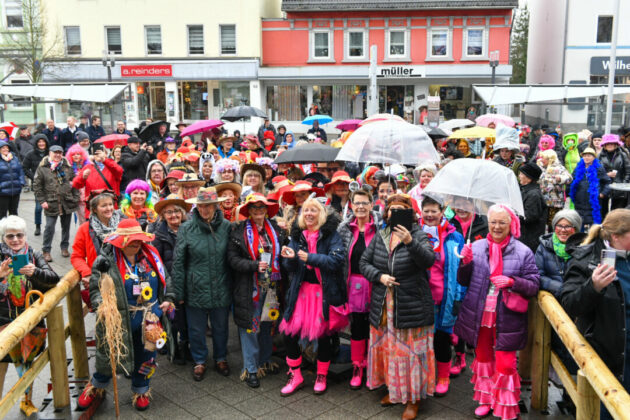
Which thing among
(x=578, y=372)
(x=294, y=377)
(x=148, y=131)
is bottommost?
(x=294, y=377)

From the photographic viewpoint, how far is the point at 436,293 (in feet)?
17.3

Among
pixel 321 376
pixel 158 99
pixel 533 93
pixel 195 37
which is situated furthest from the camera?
pixel 158 99

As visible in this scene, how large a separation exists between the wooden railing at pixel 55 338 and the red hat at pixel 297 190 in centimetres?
219

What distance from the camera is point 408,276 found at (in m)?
4.89

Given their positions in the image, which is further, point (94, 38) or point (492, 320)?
point (94, 38)

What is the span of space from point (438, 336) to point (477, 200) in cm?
131

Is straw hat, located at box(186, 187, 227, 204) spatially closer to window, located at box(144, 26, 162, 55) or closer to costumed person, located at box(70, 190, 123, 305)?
costumed person, located at box(70, 190, 123, 305)

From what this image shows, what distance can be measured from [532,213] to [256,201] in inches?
141

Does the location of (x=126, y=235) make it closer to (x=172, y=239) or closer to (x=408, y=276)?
(x=172, y=239)

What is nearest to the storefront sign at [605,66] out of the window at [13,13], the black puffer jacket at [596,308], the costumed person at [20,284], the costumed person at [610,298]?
the black puffer jacket at [596,308]

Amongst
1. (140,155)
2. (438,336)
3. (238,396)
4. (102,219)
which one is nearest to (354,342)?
(438,336)

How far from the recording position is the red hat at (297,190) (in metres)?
5.83

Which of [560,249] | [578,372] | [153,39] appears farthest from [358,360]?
[153,39]

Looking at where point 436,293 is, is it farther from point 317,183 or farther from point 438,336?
point 317,183
